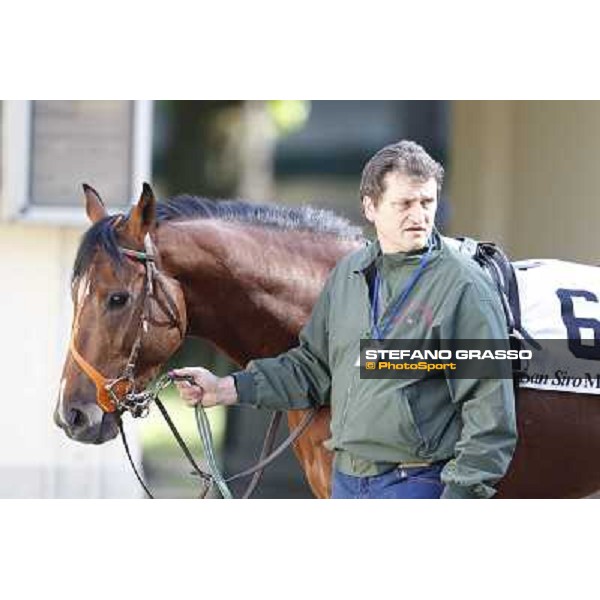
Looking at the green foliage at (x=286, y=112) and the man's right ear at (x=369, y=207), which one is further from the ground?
the green foliage at (x=286, y=112)

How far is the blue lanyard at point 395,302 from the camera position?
3642mm

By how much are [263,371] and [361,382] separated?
0.35 meters

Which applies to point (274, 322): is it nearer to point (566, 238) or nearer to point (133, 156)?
point (566, 238)

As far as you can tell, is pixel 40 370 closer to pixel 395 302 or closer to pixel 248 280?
pixel 248 280

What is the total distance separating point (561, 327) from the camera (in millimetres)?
4062

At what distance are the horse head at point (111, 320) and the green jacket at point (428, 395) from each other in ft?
1.69

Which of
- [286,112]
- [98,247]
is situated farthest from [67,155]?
[286,112]

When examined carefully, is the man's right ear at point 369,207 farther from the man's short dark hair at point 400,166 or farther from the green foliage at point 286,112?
the green foliage at point 286,112

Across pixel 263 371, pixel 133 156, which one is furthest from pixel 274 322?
pixel 133 156

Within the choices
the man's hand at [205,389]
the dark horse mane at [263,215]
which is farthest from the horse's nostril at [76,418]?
the dark horse mane at [263,215]

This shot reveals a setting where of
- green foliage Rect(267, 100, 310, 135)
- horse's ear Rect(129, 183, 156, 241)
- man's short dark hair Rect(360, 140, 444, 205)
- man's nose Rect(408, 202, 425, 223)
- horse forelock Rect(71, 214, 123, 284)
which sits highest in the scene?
green foliage Rect(267, 100, 310, 135)

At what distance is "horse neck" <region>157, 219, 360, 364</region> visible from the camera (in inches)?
163

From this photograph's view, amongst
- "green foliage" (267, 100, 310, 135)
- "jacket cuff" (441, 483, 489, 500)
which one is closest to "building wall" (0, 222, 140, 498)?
"jacket cuff" (441, 483, 489, 500)

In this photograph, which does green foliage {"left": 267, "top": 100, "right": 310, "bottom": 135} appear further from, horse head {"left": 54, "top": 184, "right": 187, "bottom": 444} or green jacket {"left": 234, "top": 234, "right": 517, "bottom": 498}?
green jacket {"left": 234, "top": 234, "right": 517, "bottom": 498}
